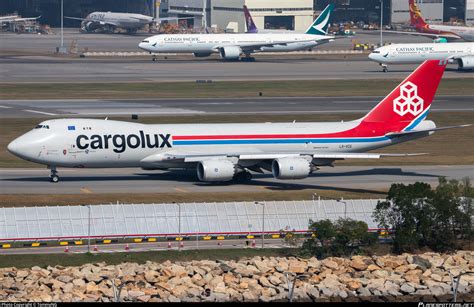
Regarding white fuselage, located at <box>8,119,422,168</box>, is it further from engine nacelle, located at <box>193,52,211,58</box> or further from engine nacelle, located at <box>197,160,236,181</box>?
engine nacelle, located at <box>193,52,211,58</box>

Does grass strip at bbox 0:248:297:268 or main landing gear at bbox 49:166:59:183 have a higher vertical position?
main landing gear at bbox 49:166:59:183

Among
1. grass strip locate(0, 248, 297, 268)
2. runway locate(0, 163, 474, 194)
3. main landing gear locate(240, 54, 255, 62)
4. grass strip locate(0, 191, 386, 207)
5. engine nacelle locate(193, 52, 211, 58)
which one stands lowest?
grass strip locate(0, 248, 297, 268)

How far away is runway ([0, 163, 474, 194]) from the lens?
6775cm

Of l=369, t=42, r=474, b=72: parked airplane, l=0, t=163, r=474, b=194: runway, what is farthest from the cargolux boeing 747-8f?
l=369, t=42, r=474, b=72: parked airplane

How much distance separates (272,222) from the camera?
56250 mm

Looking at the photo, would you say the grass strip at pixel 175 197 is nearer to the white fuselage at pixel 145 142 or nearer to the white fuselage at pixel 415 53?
the white fuselage at pixel 145 142

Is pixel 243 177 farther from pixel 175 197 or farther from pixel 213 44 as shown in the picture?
pixel 213 44

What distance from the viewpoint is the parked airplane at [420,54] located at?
16650cm

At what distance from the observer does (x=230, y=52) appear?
186000mm

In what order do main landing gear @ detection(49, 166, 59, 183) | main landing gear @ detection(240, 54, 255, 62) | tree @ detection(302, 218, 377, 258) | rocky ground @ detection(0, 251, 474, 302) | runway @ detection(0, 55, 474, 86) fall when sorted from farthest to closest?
main landing gear @ detection(240, 54, 255, 62)
runway @ detection(0, 55, 474, 86)
main landing gear @ detection(49, 166, 59, 183)
tree @ detection(302, 218, 377, 258)
rocky ground @ detection(0, 251, 474, 302)

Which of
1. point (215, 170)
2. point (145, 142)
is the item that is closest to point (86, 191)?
point (145, 142)

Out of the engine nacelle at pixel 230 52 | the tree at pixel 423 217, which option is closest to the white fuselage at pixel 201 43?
the engine nacelle at pixel 230 52

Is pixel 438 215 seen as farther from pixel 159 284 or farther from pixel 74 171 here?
pixel 74 171

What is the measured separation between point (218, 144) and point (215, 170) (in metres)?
2.75
